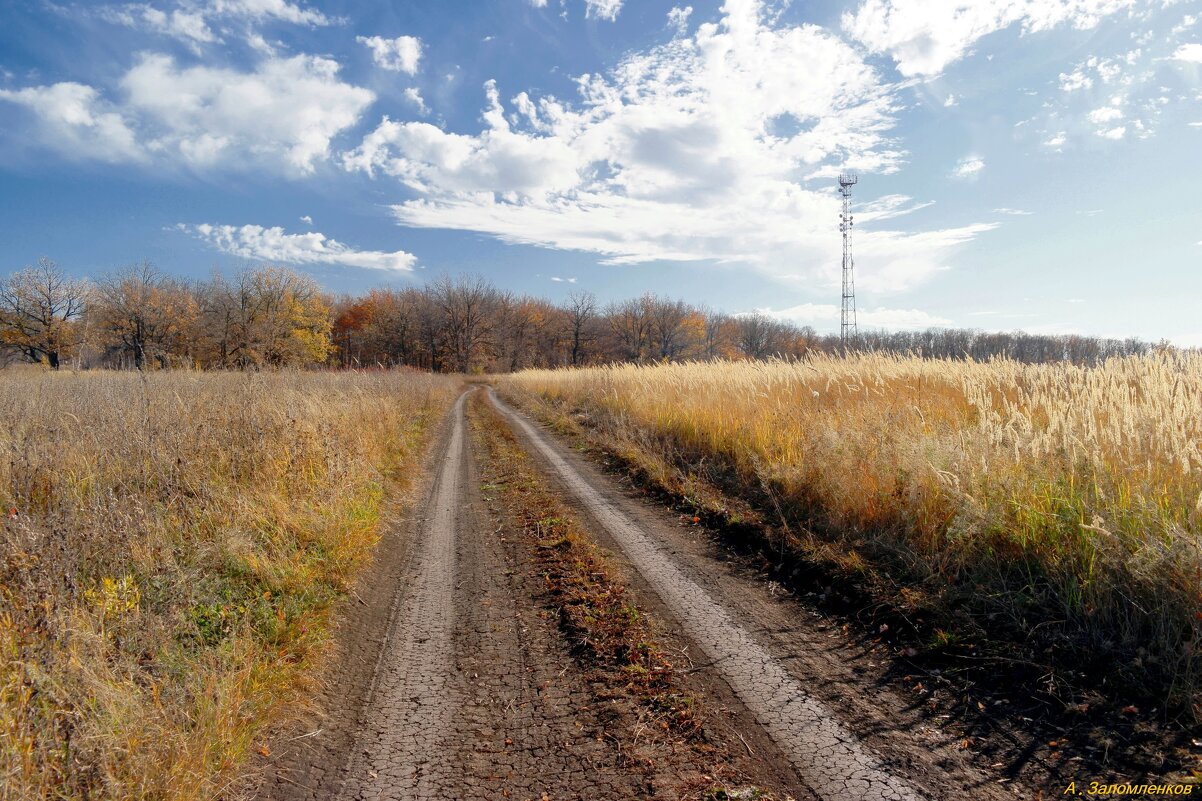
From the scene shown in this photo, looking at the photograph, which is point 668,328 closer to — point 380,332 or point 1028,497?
point 380,332

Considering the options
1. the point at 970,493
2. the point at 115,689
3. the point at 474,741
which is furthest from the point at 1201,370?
the point at 115,689

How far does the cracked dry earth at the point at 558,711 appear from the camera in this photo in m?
2.51

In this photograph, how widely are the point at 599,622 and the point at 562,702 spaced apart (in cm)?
98

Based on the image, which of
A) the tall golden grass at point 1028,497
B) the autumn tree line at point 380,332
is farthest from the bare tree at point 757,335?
the tall golden grass at point 1028,497

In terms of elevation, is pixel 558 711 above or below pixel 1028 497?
below

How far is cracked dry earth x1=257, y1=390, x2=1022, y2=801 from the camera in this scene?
2510 mm

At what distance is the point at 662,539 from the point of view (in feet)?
20.3

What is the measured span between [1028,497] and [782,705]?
3067 millimetres

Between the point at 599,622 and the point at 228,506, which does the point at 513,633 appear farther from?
the point at 228,506

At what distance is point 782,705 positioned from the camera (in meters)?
3.06

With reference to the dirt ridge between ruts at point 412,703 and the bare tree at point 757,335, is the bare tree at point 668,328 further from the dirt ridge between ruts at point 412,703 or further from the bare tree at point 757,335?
the dirt ridge between ruts at point 412,703

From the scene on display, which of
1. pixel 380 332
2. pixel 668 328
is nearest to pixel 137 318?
pixel 380 332

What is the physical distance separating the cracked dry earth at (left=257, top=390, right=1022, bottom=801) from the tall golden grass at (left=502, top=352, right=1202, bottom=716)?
1.29m

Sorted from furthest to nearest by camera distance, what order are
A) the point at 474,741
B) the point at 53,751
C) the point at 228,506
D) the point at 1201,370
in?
the point at 1201,370 → the point at 228,506 → the point at 474,741 → the point at 53,751
